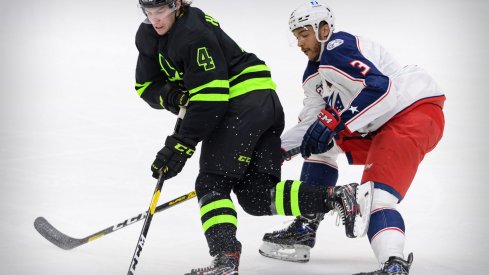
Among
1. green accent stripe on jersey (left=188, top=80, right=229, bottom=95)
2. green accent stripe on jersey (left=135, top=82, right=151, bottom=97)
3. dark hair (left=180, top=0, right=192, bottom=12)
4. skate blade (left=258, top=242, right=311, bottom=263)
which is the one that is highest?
dark hair (left=180, top=0, right=192, bottom=12)

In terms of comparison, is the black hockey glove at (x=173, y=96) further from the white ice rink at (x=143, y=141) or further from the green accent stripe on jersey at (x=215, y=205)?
the white ice rink at (x=143, y=141)

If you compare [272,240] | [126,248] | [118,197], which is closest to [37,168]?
[118,197]

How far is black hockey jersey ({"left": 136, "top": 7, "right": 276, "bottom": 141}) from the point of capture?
2.65 m

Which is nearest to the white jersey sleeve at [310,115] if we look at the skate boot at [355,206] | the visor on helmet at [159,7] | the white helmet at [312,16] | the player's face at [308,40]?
the player's face at [308,40]

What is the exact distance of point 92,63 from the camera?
638 cm

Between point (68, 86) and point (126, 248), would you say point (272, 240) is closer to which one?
point (126, 248)

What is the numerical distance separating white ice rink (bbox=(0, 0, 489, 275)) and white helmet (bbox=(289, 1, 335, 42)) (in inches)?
39.3

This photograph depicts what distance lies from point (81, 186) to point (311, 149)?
1666 mm

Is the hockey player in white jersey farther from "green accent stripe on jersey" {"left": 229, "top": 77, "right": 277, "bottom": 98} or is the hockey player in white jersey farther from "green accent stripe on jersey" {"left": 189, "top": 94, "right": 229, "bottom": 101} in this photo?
"green accent stripe on jersey" {"left": 189, "top": 94, "right": 229, "bottom": 101}

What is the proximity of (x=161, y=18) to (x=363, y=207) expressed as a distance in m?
1.03

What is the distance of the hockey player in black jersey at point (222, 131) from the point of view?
265 centimetres

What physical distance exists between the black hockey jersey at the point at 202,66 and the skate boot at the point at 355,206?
54 centimetres

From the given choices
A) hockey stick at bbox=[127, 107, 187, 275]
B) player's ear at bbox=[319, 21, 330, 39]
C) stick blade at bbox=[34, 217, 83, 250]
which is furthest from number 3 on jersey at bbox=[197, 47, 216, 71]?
stick blade at bbox=[34, 217, 83, 250]

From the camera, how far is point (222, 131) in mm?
2768
